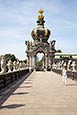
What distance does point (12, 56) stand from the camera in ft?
536

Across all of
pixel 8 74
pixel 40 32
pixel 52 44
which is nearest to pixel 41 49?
pixel 52 44

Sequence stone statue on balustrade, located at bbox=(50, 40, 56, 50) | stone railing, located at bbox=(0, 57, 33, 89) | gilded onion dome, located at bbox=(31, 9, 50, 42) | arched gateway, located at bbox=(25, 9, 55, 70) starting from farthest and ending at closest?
gilded onion dome, located at bbox=(31, 9, 50, 42) < stone statue on balustrade, located at bbox=(50, 40, 56, 50) < arched gateway, located at bbox=(25, 9, 55, 70) < stone railing, located at bbox=(0, 57, 33, 89)

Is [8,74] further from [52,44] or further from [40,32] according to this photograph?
[40,32]

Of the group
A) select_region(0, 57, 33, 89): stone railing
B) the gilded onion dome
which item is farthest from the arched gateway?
select_region(0, 57, 33, 89): stone railing

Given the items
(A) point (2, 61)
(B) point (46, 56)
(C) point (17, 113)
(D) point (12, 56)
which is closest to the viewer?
(C) point (17, 113)

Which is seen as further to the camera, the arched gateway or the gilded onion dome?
the gilded onion dome

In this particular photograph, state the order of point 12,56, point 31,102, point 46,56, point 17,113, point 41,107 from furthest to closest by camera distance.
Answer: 1. point 12,56
2. point 46,56
3. point 31,102
4. point 41,107
5. point 17,113

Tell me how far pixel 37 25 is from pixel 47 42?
10.2 meters

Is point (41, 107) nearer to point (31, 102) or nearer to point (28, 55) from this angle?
point (31, 102)

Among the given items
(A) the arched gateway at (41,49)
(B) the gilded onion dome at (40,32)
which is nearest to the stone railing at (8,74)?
(A) the arched gateway at (41,49)

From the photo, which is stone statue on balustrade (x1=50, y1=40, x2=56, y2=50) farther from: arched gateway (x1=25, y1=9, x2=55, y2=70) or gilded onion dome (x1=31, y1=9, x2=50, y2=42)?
gilded onion dome (x1=31, y1=9, x2=50, y2=42)

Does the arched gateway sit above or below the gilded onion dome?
below

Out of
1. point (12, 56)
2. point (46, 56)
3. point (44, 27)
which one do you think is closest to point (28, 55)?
point (46, 56)

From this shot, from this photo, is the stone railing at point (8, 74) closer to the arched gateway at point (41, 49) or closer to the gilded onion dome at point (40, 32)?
the arched gateway at point (41, 49)
